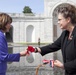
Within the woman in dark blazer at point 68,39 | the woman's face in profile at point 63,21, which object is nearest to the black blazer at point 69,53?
the woman in dark blazer at point 68,39

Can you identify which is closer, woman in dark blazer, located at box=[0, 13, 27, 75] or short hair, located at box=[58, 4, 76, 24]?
short hair, located at box=[58, 4, 76, 24]

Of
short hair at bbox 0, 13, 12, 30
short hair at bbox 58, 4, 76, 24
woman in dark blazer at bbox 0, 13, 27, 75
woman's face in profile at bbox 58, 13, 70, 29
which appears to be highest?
short hair at bbox 58, 4, 76, 24

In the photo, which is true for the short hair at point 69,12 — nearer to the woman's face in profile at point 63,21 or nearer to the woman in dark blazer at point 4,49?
the woman's face in profile at point 63,21

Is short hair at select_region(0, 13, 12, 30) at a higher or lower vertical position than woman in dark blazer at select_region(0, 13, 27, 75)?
higher

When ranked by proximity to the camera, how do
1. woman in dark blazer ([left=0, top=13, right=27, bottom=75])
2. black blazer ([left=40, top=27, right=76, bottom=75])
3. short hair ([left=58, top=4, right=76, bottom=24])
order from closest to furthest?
black blazer ([left=40, top=27, right=76, bottom=75])
short hair ([left=58, top=4, right=76, bottom=24])
woman in dark blazer ([left=0, top=13, right=27, bottom=75])

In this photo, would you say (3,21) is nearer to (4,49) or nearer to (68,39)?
(4,49)

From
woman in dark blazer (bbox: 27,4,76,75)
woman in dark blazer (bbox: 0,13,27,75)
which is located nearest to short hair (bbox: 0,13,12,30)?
woman in dark blazer (bbox: 0,13,27,75)

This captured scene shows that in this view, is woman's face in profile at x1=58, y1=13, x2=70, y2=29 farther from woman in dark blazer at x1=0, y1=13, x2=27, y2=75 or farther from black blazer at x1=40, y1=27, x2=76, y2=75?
woman in dark blazer at x1=0, y1=13, x2=27, y2=75

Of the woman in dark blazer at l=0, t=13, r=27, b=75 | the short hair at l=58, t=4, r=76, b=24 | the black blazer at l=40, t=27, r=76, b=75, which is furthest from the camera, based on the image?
the woman in dark blazer at l=0, t=13, r=27, b=75

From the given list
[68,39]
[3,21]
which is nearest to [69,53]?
[68,39]

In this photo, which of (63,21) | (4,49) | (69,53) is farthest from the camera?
(4,49)

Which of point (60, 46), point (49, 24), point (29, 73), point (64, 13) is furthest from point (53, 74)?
point (49, 24)

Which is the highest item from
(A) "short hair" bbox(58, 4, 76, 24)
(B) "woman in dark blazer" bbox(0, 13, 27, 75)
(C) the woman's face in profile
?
(A) "short hair" bbox(58, 4, 76, 24)

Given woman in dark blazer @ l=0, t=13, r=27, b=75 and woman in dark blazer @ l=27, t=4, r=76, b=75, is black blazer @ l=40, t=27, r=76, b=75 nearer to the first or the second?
woman in dark blazer @ l=27, t=4, r=76, b=75
